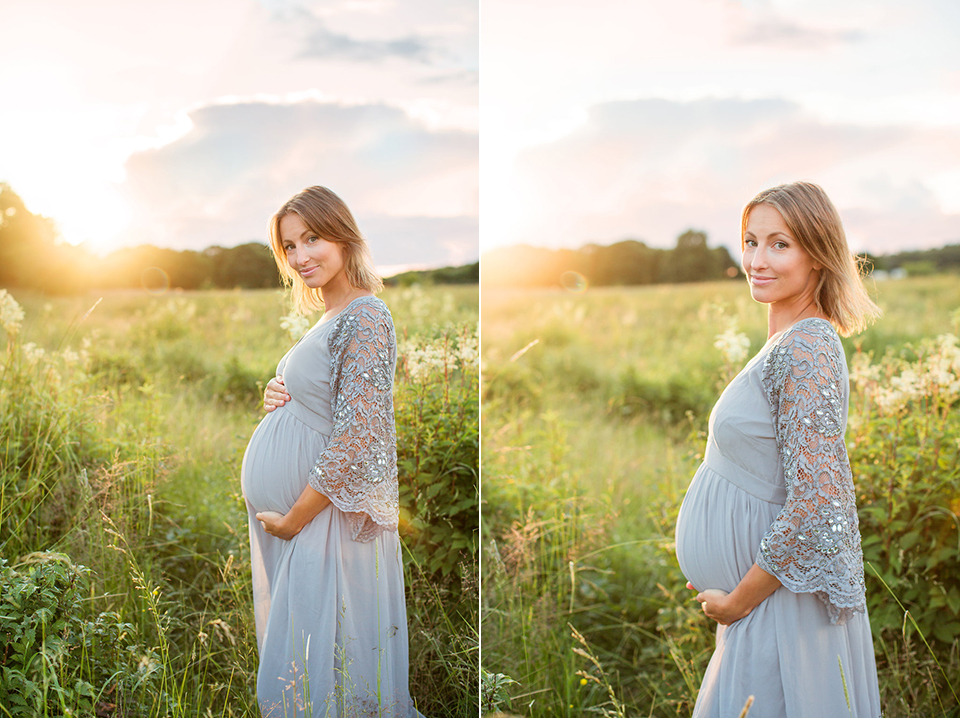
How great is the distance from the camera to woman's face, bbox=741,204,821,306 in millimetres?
2027

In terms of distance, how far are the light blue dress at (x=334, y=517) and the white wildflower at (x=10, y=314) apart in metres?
1.38

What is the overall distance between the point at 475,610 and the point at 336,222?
1861 mm

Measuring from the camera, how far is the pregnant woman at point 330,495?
2.27m

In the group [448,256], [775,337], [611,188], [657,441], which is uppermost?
[611,188]

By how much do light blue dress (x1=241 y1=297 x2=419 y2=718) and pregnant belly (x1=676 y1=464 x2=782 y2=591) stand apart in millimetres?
1064

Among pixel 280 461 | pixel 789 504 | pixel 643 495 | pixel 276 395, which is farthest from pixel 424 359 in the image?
pixel 643 495

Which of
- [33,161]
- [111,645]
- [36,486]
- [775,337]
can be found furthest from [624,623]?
[33,161]

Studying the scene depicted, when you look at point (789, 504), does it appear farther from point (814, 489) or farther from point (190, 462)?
point (190, 462)

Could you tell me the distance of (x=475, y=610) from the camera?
3037 millimetres

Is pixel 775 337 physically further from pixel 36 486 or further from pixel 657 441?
pixel 36 486

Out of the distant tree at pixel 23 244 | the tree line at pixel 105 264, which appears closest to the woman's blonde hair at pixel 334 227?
the tree line at pixel 105 264

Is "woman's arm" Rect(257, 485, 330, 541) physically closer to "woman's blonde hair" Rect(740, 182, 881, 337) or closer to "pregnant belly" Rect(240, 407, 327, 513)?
"pregnant belly" Rect(240, 407, 327, 513)

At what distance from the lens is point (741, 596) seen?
1.95 meters

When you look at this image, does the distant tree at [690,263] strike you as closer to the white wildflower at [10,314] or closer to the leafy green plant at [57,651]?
the white wildflower at [10,314]
